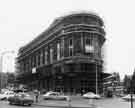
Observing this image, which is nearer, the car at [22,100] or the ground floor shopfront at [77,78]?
the car at [22,100]

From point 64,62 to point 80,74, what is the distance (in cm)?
608

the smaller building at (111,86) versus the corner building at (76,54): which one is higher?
the corner building at (76,54)

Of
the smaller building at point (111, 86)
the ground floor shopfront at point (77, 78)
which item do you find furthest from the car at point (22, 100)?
the smaller building at point (111, 86)

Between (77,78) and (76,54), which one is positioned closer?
(77,78)

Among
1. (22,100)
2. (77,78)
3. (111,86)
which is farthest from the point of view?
Result: (111,86)

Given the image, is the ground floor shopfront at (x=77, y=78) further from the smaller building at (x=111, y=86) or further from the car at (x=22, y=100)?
the car at (x=22, y=100)

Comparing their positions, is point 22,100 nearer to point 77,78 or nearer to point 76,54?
point 77,78

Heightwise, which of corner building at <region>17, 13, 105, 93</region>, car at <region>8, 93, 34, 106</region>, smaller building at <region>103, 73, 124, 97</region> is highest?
corner building at <region>17, 13, 105, 93</region>

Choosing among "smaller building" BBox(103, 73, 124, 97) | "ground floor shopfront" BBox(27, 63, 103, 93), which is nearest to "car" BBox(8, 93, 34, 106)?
"ground floor shopfront" BBox(27, 63, 103, 93)

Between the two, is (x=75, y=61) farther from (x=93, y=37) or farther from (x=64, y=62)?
(x=93, y=37)

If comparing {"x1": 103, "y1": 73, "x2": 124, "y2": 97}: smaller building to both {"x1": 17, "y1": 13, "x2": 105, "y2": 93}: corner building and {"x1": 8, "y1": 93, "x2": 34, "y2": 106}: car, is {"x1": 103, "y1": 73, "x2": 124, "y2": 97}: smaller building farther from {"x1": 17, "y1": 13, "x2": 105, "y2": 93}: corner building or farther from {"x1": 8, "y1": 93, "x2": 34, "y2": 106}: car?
{"x1": 8, "y1": 93, "x2": 34, "y2": 106}: car

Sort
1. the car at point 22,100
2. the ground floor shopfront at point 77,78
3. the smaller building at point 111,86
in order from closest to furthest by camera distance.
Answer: the car at point 22,100 → the ground floor shopfront at point 77,78 → the smaller building at point 111,86

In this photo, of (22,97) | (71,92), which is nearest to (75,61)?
(71,92)

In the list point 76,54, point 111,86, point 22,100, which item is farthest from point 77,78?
point 111,86
